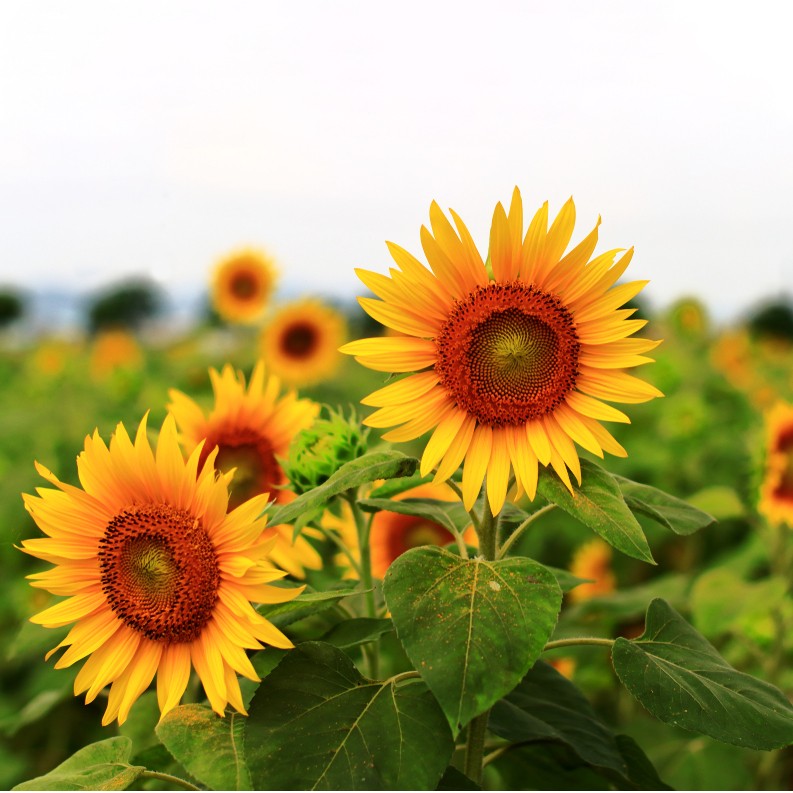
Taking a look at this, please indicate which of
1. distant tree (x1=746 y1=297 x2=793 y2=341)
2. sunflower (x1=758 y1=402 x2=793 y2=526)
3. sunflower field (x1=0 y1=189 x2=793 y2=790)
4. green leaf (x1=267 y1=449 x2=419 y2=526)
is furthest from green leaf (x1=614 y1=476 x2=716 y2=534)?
A: distant tree (x1=746 y1=297 x2=793 y2=341)

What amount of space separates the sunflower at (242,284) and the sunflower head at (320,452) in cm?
243

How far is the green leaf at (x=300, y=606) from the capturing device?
797 millimetres

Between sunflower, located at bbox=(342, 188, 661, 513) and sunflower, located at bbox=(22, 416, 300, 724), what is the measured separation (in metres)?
0.16

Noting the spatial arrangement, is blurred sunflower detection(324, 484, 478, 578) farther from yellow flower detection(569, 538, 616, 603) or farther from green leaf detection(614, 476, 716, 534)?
yellow flower detection(569, 538, 616, 603)

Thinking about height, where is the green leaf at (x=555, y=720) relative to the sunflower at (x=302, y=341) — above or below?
below

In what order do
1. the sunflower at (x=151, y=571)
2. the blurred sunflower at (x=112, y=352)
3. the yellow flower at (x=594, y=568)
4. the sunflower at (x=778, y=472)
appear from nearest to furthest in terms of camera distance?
1. the sunflower at (x=151, y=571)
2. the sunflower at (x=778, y=472)
3. the yellow flower at (x=594, y=568)
4. the blurred sunflower at (x=112, y=352)

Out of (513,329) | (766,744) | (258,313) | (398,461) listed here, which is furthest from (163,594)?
(258,313)

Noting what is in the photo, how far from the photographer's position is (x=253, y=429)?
116 cm

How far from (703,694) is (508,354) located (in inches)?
12.6

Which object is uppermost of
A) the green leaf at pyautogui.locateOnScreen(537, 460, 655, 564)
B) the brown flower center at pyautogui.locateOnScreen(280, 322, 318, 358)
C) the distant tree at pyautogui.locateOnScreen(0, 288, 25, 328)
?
the brown flower center at pyautogui.locateOnScreen(280, 322, 318, 358)

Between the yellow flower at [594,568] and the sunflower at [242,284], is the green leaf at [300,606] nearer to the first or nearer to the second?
the yellow flower at [594,568]

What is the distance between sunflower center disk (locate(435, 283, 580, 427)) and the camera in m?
0.84

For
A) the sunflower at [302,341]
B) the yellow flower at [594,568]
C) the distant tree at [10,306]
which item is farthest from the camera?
the distant tree at [10,306]

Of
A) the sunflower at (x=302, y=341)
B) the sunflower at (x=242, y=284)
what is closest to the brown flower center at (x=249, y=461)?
the sunflower at (x=302, y=341)
